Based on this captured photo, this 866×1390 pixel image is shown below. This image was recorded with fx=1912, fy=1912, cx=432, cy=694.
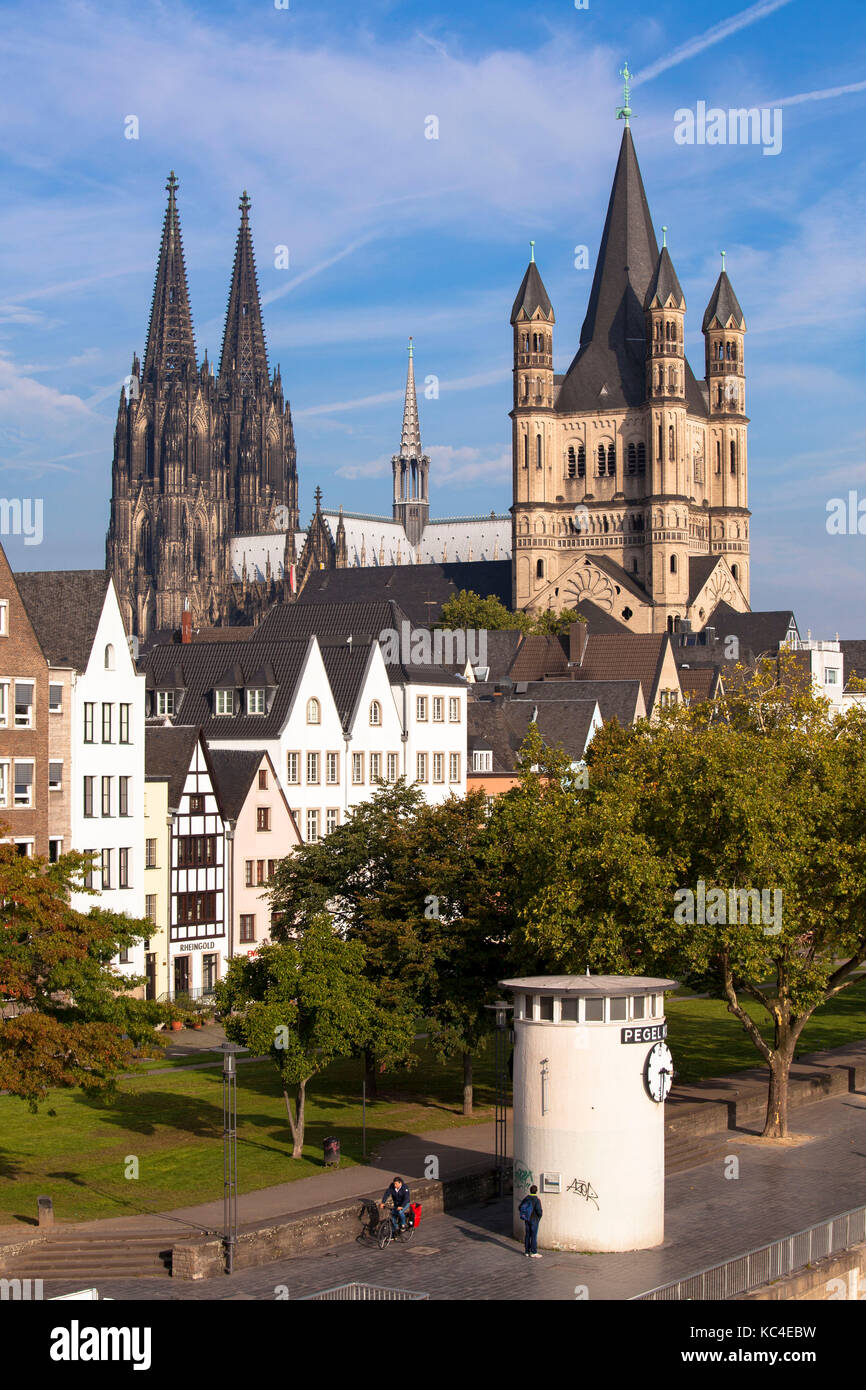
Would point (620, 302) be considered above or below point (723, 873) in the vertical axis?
above

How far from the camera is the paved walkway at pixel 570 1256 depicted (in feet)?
99.2

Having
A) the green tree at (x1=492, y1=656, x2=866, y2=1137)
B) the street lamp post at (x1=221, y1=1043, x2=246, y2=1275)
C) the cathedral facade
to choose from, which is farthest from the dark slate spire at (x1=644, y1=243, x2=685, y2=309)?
the street lamp post at (x1=221, y1=1043, x2=246, y2=1275)

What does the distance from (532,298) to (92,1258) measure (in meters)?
149

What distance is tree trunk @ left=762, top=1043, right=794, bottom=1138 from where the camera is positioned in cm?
4262

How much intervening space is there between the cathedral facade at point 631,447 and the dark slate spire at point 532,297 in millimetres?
128

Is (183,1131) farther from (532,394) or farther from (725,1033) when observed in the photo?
(532,394)

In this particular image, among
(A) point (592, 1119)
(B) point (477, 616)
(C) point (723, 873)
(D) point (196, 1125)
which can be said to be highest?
(B) point (477, 616)

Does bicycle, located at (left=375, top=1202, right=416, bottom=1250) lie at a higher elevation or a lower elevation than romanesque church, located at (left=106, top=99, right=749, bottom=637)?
lower

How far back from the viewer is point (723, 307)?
579ft

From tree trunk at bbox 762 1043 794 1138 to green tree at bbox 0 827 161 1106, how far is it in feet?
47.3

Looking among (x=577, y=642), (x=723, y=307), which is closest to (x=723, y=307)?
(x=723, y=307)

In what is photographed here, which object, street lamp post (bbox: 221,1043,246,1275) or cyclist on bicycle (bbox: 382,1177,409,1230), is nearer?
street lamp post (bbox: 221,1043,246,1275)

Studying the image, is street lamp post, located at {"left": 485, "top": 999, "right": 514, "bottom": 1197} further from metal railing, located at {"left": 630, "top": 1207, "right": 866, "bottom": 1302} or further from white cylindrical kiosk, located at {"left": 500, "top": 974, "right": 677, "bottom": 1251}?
metal railing, located at {"left": 630, "top": 1207, "right": 866, "bottom": 1302}

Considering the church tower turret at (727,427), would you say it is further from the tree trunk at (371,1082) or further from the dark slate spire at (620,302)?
the tree trunk at (371,1082)
